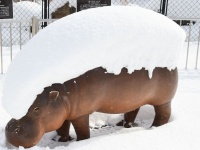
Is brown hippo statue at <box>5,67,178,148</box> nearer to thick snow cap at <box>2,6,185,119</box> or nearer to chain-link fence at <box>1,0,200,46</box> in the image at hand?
thick snow cap at <box>2,6,185,119</box>

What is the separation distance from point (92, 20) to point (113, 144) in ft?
3.89

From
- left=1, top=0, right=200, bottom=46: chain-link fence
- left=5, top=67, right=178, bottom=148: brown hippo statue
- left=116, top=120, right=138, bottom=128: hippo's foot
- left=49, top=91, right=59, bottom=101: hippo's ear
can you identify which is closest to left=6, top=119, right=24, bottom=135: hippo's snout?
left=5, top=67, right=178, bottom=148: brown hippo statue

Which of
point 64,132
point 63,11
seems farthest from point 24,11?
point 64,132

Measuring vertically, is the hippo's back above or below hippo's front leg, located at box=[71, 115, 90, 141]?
above

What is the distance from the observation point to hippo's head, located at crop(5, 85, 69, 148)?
3.18 metres

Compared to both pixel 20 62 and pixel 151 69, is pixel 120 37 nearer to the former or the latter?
pixel 151 69

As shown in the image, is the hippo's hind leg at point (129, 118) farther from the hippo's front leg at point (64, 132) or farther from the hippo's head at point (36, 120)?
the hippo's head at point (36, 120)

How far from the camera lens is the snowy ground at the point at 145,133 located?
3.36 m

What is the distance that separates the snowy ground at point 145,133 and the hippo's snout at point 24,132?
0.29ft

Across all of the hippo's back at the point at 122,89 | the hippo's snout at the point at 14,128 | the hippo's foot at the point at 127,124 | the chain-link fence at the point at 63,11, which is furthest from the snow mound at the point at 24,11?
the hippo's snout at the point at 14,128

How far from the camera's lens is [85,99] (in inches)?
132

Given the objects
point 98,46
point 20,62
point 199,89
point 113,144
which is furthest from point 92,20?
point 199,89

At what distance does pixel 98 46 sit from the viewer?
334cm

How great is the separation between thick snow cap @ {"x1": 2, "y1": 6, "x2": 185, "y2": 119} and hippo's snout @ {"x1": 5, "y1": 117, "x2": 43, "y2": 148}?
83 mm
